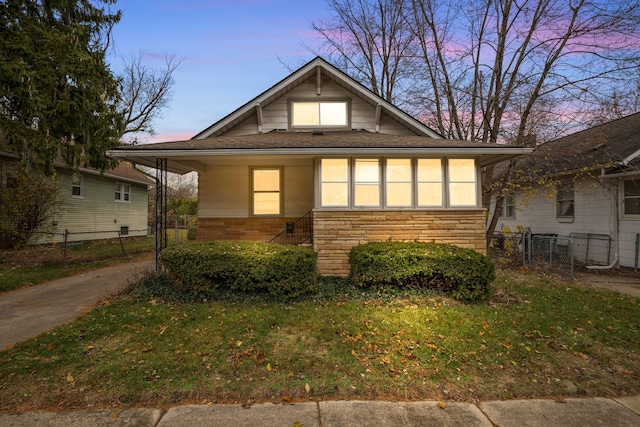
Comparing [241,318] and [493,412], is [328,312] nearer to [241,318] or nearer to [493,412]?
[241,318]

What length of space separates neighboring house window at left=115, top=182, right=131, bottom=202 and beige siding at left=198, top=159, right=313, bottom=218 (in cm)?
1264

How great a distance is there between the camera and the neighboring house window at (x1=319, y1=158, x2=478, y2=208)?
8070mm

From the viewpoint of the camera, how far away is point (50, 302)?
652 centimetres

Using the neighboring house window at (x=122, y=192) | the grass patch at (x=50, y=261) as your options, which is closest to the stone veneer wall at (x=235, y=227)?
the grass patch at (x=50, y=261)

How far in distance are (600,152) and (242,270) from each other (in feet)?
42.3

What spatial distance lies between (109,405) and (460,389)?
3756 millimetres

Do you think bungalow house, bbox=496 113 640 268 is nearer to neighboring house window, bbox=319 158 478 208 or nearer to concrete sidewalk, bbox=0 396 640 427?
neighboring house window, bbox=319 158 478 208

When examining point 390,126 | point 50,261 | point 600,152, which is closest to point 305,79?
point 390,126

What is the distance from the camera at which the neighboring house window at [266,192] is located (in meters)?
10.1

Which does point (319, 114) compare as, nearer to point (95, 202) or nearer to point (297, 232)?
point (297, 232)

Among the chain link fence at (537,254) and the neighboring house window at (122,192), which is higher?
the neighboring house window at (122,192)

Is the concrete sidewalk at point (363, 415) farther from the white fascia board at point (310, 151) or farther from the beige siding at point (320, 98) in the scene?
the beige siding at point (320, 98)

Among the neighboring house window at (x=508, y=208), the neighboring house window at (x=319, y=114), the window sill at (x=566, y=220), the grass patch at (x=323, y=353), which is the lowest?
the grass patch at (x=323, y=353)

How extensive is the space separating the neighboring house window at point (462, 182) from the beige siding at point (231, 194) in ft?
14.0
